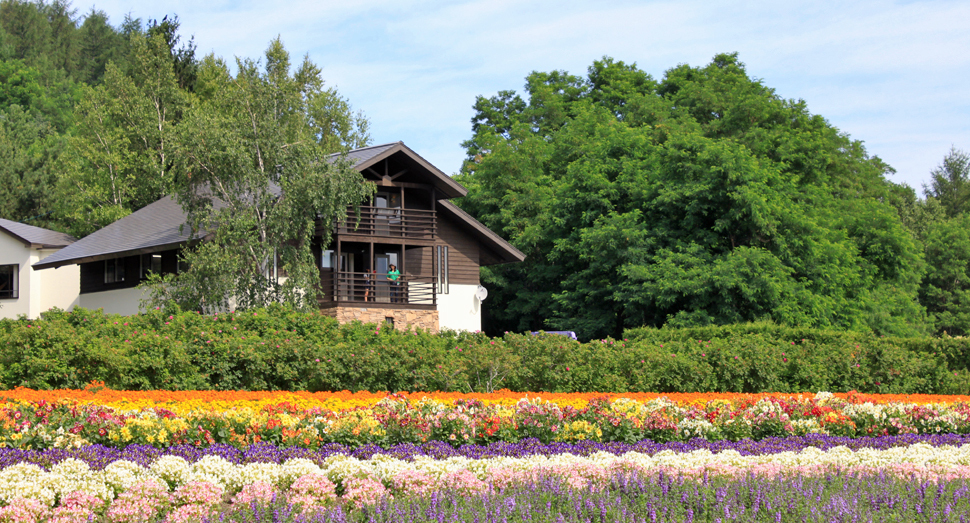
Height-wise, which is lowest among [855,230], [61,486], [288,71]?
[61,486]

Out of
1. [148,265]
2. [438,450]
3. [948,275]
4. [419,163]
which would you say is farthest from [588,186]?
[948,275]

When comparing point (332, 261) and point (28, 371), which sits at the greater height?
point (332, 261)

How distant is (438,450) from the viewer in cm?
866

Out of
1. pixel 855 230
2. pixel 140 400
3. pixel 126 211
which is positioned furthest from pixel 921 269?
pixel 140 400

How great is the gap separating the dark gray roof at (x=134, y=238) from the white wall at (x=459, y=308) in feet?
29.2

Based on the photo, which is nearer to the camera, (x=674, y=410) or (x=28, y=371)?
(x=674, y=410)

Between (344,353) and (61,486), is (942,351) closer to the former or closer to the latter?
(344,353)

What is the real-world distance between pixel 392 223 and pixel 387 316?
3.18m

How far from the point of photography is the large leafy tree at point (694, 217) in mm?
27797

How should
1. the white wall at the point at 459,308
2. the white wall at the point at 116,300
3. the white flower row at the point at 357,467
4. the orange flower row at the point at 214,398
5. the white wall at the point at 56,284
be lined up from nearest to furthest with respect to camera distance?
1. the white flower row at the point at 357,467
2. the orange flower row at the point at 214,398
3. the white wall at the point at 116,300
4. the white wall at the point at 459,308
5. the white wall at the point at 56,284

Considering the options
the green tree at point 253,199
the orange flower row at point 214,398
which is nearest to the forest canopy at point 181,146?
the green tree at point 253,199

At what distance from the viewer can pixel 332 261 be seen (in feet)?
91.8

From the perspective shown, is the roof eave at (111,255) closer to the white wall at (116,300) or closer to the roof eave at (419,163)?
the white wall at (116,300)

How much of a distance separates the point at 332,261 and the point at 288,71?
18.9m
